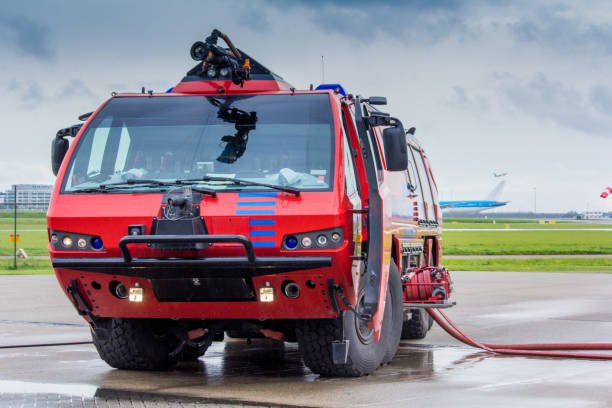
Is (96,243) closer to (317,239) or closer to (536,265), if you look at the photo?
(317,239)

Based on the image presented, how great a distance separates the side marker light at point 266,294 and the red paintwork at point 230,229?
0.05 m

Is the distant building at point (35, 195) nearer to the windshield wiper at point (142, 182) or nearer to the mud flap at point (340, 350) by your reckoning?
the windshield wiper at point (142, 182)

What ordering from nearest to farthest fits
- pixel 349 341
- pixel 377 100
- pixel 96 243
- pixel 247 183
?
pixel 247 183 → pixel 96 243 → pixel 349 341 → pixel 377 100

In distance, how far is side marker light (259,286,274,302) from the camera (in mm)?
7883

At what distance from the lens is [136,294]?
26.6ft

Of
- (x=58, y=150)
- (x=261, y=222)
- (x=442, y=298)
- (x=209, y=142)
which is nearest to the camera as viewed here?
(x=261, y=222)

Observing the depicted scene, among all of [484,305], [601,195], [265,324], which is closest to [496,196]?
[601,195]

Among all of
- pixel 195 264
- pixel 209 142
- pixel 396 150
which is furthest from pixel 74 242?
pixel 396 150

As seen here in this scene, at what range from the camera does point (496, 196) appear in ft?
534

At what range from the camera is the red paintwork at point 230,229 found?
765 centimetres

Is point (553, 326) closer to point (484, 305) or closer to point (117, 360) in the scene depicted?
point (484, 305)

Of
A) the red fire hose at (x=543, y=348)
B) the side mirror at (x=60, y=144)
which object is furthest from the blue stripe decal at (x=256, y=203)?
the red fire hose at (x=543, y=348)

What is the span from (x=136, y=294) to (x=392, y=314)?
280 centimetres

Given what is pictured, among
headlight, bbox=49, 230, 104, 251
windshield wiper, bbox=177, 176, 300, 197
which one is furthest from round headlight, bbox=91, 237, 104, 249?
windshield wiper, bbox=177, 176, 300, 197
